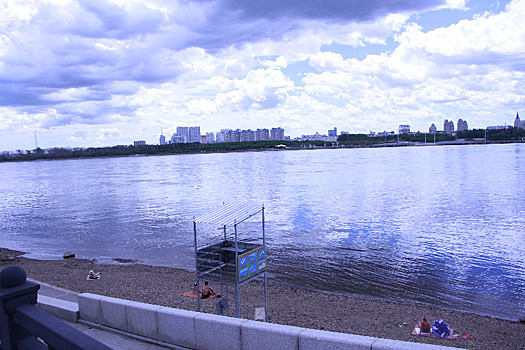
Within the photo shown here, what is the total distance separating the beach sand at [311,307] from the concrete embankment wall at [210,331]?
5.27 meters

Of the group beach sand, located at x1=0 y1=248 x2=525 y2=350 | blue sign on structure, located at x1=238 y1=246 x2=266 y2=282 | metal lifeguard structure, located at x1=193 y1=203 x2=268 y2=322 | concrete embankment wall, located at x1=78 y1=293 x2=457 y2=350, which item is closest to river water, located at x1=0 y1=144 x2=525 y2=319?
beach sand, located at x1=0 y1=248 x2=525 y2=350

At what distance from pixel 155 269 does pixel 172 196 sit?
30052 mm

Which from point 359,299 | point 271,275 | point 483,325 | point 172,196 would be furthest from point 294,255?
point 172,196

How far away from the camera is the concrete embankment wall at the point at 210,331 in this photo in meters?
5.41

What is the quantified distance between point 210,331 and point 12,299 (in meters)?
4.37

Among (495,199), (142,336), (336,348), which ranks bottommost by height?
(495,199)

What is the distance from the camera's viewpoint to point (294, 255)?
2092cm

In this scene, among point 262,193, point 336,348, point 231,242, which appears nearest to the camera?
point 336,348

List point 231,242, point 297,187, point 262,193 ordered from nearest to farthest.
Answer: point 231,242 → point 262,193 → point 297,187

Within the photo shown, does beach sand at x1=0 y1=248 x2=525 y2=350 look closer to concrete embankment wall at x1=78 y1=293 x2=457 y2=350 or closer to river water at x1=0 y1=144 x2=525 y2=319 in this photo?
river water at x1=0 y1=144 x2=525 y2=319

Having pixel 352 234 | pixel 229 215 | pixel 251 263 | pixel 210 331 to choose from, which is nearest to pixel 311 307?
pixel 251 263

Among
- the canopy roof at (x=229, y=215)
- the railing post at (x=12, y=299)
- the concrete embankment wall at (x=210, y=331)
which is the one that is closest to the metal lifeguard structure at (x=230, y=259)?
the canopy roof at (x=229, y=215)

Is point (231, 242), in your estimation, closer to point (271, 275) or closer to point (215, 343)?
point (215, 343)

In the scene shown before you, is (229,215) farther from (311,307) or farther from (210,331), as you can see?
(311,307)
